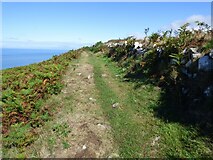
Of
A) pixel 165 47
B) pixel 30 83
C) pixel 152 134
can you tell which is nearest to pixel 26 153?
pixel 152 134

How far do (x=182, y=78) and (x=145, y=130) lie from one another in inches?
160

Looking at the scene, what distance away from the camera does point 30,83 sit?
15.9m

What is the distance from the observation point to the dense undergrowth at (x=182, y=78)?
1034 cm

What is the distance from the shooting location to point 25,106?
12.8 metres

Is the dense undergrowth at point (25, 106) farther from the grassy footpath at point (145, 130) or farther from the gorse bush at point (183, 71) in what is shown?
the gorse bush at point (183, 71)

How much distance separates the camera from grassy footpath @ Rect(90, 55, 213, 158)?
28.7 ft

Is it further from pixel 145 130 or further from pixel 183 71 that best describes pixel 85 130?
pixel 183 71

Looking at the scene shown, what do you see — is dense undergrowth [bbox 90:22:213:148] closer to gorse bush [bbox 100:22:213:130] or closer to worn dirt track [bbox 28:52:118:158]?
gorse bush [bbox 100:22:213:130]

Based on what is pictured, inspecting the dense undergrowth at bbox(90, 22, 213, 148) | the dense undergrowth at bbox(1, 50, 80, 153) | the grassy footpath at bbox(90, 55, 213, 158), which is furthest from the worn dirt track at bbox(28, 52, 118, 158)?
the dense undergrowth at bbox(90, 22, 213, 148)

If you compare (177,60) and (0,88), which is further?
(0,88)

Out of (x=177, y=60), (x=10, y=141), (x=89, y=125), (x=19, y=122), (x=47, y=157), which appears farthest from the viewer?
(x=177, y=60)

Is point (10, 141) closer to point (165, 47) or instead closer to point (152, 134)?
point (152, 134)

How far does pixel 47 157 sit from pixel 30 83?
317 inches

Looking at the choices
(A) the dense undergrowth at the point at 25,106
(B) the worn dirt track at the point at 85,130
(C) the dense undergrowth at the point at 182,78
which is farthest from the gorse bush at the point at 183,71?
(A) the dense undergrowth at the point at 25,106
